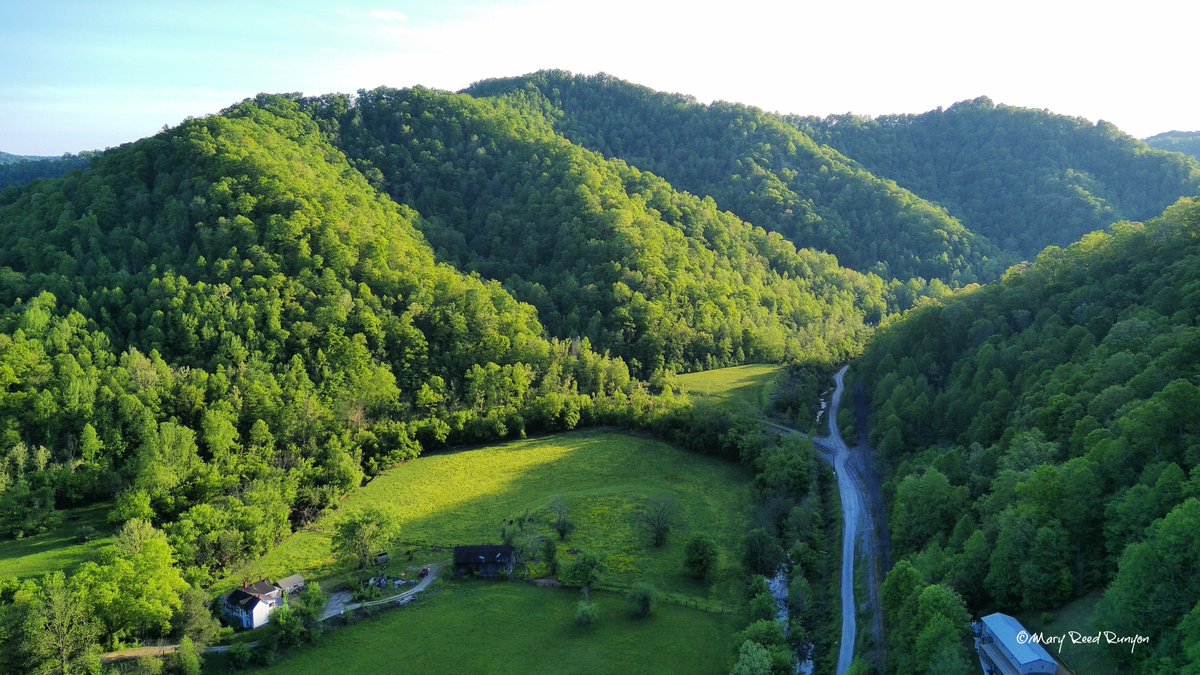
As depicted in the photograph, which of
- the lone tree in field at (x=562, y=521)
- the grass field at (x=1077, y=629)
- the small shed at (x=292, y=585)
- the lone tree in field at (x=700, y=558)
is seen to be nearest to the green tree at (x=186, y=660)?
the small shed at (x=292, y=585)

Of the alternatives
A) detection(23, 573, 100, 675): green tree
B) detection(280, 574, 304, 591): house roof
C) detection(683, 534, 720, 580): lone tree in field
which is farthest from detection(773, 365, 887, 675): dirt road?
detection(23, 573, 100, 675): green tree

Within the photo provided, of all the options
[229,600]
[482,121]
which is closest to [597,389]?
[229,600]

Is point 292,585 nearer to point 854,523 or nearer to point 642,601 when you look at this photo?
point 642,601

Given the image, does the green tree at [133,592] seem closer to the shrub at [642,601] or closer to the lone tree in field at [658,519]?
the shrub at [642,601]

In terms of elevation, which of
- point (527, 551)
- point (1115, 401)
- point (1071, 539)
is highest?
point (1115, 401)

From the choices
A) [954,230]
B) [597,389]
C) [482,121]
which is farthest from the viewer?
[954,230]

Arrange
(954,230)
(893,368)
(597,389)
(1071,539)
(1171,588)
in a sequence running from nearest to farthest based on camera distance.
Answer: (1171,588), (1071,539), (893,368), (597,389), (954,230)

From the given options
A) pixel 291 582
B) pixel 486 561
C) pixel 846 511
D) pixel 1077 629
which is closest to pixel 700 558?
pixel 486 561

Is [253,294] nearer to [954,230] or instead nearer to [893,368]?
[893,368]
